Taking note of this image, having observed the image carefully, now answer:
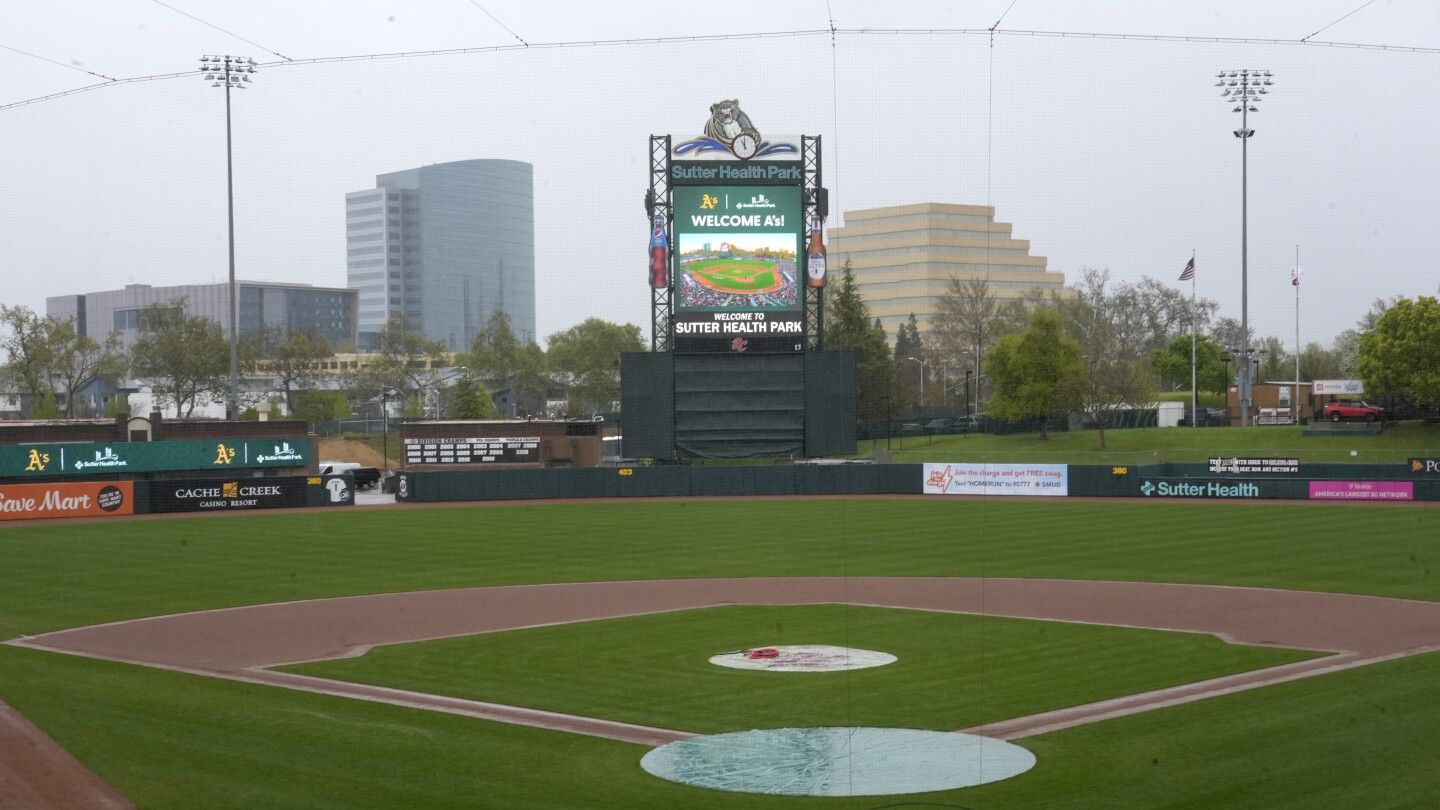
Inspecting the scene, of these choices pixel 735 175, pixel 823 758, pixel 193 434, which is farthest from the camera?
pixel 193 434

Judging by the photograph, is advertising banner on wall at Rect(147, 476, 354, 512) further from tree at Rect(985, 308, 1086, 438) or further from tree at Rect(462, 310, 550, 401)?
tree at Rect(462, 310, 550, 401)

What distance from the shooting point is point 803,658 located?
17422 millimetres

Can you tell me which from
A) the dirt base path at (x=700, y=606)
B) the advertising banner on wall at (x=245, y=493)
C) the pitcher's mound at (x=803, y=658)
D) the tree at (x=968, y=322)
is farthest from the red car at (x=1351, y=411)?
the pitcher's mound at (x=803, y=658)

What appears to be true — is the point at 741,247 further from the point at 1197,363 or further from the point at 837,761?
the point at 1197,363

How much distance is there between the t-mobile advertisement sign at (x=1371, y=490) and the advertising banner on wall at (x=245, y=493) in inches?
1447

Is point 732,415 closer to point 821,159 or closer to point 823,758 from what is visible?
point 821,159

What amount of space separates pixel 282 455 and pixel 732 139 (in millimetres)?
23052

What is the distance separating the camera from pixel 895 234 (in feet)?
278

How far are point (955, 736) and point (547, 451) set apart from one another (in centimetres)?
5574

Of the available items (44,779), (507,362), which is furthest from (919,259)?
(44,779)

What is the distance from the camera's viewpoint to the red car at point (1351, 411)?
69162 millimetres

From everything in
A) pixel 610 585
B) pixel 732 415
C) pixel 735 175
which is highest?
pixel 735 175

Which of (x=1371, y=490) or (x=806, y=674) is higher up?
(x=1371, y=490)

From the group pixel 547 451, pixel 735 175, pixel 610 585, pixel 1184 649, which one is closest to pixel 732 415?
pixel 735 175
